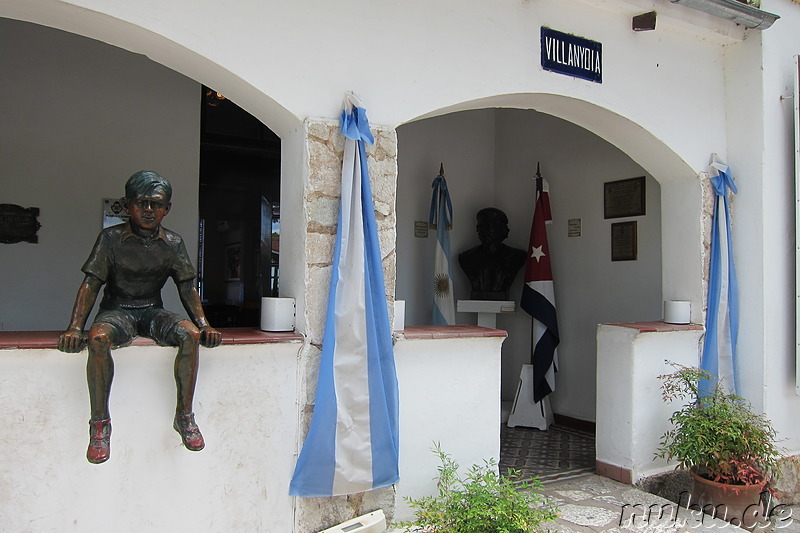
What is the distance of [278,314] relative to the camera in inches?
121

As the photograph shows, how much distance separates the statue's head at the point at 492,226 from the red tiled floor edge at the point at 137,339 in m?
3.15

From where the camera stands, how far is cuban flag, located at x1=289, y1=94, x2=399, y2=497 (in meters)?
2.95

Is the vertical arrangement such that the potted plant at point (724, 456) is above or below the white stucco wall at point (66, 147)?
below

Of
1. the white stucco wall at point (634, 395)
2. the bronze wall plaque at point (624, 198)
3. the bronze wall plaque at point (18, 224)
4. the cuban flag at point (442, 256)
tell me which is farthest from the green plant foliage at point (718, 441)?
the bronze wall plaque at point (18, 224)

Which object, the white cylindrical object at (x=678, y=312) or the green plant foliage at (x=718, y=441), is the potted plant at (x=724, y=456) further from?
the white cylindrical object at (x=678, y=312)

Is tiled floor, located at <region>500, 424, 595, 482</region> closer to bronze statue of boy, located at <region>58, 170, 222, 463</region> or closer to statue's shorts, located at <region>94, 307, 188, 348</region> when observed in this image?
bronze statue of boy, located at <region>58, 170, 222, 463</region>

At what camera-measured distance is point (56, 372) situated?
8.33ft

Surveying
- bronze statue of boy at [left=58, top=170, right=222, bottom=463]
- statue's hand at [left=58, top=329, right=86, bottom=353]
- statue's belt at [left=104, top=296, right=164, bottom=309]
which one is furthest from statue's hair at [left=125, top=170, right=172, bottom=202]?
statue's hand at [left=58, top=329, right=86, bottom=353]

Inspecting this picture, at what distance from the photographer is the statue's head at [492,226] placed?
5875 mm

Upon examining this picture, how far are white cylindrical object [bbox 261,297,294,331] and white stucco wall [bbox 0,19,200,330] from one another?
6.75ft

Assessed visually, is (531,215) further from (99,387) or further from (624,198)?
(99,387)

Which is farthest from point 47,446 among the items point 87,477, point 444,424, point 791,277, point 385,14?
point 791,277

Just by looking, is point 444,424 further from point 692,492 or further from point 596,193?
point 596,193

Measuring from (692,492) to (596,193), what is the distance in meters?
2.60
